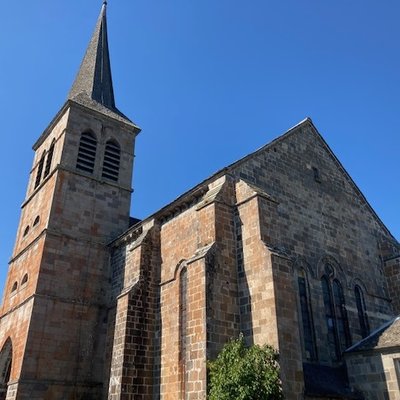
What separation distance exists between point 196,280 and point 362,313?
7.43m

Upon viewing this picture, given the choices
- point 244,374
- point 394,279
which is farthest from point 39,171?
point 394,279

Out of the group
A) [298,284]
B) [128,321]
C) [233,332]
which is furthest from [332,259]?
[128,321]

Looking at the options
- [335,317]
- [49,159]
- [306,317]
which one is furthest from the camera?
[49,159]

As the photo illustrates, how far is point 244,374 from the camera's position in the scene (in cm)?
1112

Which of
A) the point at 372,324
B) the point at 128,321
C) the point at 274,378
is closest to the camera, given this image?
the point at 274,378

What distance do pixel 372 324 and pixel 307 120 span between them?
907 cm

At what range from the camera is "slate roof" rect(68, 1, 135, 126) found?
2570 cm

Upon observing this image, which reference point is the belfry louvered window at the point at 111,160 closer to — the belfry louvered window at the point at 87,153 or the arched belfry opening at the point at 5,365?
the belfry louvered window at the point at 87,153

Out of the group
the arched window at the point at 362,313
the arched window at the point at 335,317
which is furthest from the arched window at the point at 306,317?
the arched window at the point at 362,313

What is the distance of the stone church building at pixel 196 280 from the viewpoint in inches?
515

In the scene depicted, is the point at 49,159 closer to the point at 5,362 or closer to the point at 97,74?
the point at 97,74

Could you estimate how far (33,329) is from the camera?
17.6 meters

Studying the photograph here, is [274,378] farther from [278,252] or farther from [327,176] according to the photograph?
[327,176]

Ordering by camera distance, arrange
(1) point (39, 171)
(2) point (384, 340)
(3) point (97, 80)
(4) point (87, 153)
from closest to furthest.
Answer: (2) point (384, 340), (4) point (87, 153), (1) point (39, 171), (3) point (97, 80)
